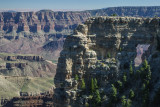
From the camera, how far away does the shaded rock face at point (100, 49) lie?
6606 centimetres

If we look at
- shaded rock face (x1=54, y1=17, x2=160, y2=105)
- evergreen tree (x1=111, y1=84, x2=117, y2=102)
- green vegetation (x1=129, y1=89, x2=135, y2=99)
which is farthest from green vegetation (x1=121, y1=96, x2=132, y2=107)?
shaded rock face (x1=54, y1=17, x2=160, y2=105)

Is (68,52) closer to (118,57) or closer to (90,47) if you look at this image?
(90,47)

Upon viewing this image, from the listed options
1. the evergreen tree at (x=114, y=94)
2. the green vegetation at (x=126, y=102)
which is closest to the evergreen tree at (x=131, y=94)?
the green vegetation at (x=126, y=102)

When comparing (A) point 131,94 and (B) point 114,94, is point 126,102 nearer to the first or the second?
(A) point 131,94

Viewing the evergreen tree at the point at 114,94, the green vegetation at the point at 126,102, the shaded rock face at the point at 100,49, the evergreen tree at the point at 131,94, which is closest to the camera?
the green vegetation at the point at 126,102

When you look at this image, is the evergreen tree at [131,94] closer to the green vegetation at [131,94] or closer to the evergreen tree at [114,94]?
the green vegetation at [131,94]

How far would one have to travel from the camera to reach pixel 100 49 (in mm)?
70125

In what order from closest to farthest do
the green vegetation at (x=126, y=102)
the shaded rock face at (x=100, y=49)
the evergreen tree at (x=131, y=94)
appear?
the green vegetation at (x=126, y=102), the evergreen tree at (x=131, y=94), the shaded rock face at (x=100, y=49)

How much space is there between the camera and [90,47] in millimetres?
69188

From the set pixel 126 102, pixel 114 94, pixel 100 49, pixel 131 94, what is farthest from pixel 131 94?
pixel 100 49

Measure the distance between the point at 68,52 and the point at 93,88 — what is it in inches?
373

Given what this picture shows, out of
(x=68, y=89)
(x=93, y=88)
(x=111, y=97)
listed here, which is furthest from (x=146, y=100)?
(x=68, y=89)

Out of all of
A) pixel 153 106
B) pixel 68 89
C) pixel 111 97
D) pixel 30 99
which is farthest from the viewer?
pixel 30 99

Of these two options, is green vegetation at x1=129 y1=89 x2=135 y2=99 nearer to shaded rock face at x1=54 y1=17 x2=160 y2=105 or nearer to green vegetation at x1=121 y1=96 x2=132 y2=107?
green vegetation at x1=121 y1=96 x2=132 y2=107
